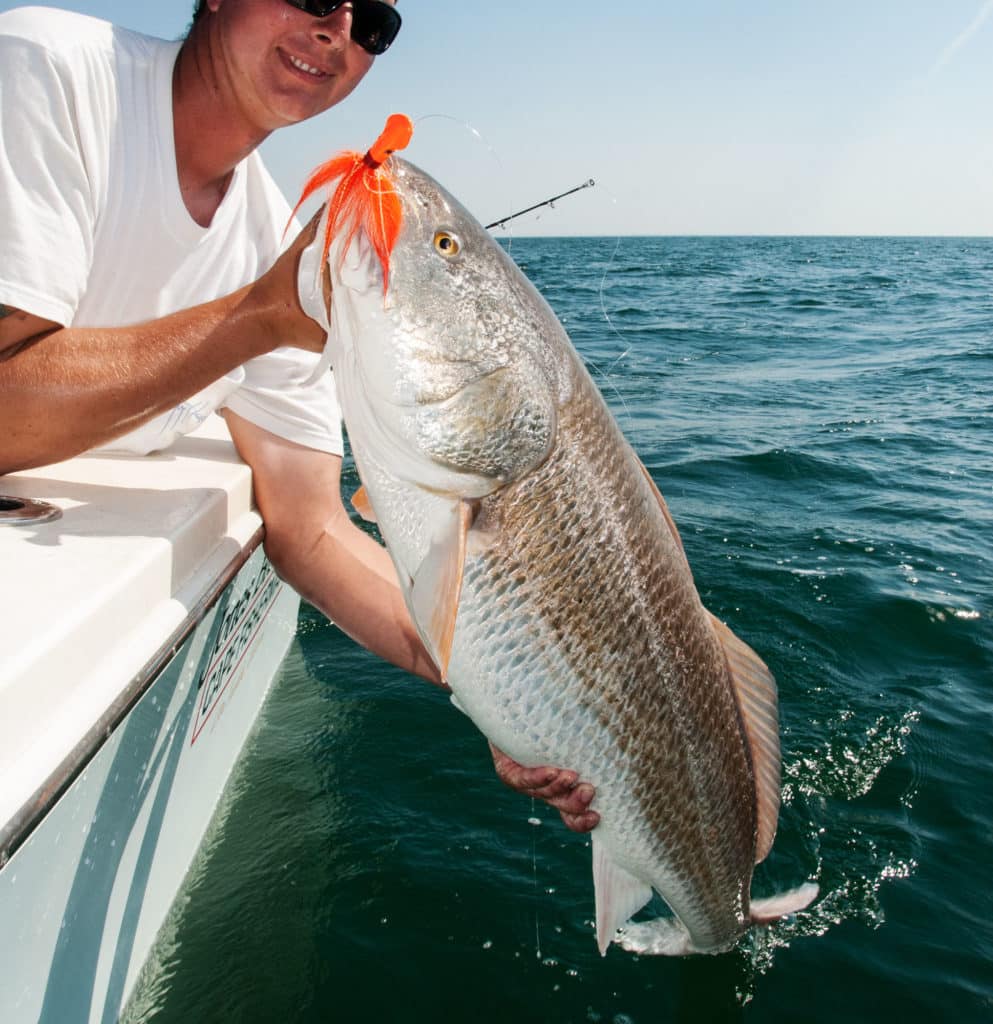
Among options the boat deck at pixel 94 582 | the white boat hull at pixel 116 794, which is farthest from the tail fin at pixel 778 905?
the boat deck at pixel 94 582

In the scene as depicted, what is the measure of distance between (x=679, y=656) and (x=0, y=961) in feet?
5.33

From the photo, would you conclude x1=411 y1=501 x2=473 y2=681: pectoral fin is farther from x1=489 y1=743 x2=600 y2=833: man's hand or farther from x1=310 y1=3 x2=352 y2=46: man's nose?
x1=310 y1=3 x2=352 y2=46: man's nose

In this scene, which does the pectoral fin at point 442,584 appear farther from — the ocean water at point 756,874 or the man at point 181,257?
the ocean water at point 756,874

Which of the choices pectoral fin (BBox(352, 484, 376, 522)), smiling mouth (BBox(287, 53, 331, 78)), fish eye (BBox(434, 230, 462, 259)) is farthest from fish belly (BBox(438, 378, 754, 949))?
smiling mouth (BBox(287, 53, 331, 78))

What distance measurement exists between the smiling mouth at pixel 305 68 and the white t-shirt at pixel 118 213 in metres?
0.37

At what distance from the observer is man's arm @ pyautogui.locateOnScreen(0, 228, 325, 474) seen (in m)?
2.01

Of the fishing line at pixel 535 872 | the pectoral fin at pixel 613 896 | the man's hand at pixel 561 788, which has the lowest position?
the fishing line at pixel 535 872

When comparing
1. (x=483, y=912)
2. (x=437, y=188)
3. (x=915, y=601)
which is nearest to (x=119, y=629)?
(x=437, y=188)

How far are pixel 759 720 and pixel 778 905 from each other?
2.26 ft

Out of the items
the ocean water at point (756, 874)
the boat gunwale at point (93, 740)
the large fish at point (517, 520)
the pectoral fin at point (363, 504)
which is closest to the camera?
the boat gunwale at point (93, 740)

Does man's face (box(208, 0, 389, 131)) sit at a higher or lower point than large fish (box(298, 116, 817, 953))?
higher

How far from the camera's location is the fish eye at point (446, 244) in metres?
1.82

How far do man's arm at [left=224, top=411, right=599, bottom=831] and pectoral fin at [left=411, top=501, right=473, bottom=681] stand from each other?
3.66ft

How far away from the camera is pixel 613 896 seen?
251 cm
